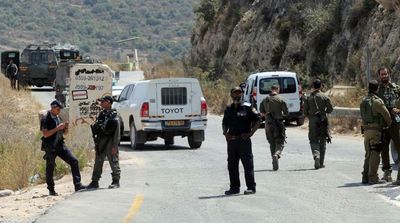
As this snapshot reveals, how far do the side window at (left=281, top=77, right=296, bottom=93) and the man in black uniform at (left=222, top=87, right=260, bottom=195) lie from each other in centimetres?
1752

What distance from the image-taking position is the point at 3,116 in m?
32.4

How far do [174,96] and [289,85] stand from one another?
8242 millimetres

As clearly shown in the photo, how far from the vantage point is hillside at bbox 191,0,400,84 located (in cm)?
3706

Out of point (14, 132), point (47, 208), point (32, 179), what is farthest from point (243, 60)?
point (47, 208)

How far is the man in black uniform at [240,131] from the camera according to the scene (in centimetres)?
1436

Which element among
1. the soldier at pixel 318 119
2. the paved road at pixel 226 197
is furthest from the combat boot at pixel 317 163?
the paved road at pixel 226 197

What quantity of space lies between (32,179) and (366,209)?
8615 mm

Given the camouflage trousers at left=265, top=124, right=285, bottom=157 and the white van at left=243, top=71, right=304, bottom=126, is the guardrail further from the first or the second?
the camouflage trousers at left=265, top=124, right=285, bottom=157

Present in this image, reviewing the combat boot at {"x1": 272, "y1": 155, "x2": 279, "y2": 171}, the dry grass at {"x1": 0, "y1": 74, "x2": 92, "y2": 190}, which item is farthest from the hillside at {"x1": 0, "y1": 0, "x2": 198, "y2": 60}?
the combat boot at {"x1": 272, "y1": 155, "x2": 279, "y2": 171}

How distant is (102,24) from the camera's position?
138m

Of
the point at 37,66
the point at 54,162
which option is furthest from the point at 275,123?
the point at 37,66

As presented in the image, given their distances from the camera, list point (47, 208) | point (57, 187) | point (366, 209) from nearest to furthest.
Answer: point (366, 209), point (47, 208), point (57, 187)

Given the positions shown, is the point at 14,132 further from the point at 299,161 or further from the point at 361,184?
the point at 361,184

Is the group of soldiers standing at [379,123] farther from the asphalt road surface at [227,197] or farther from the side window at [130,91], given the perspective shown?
the side window at [130,91]
